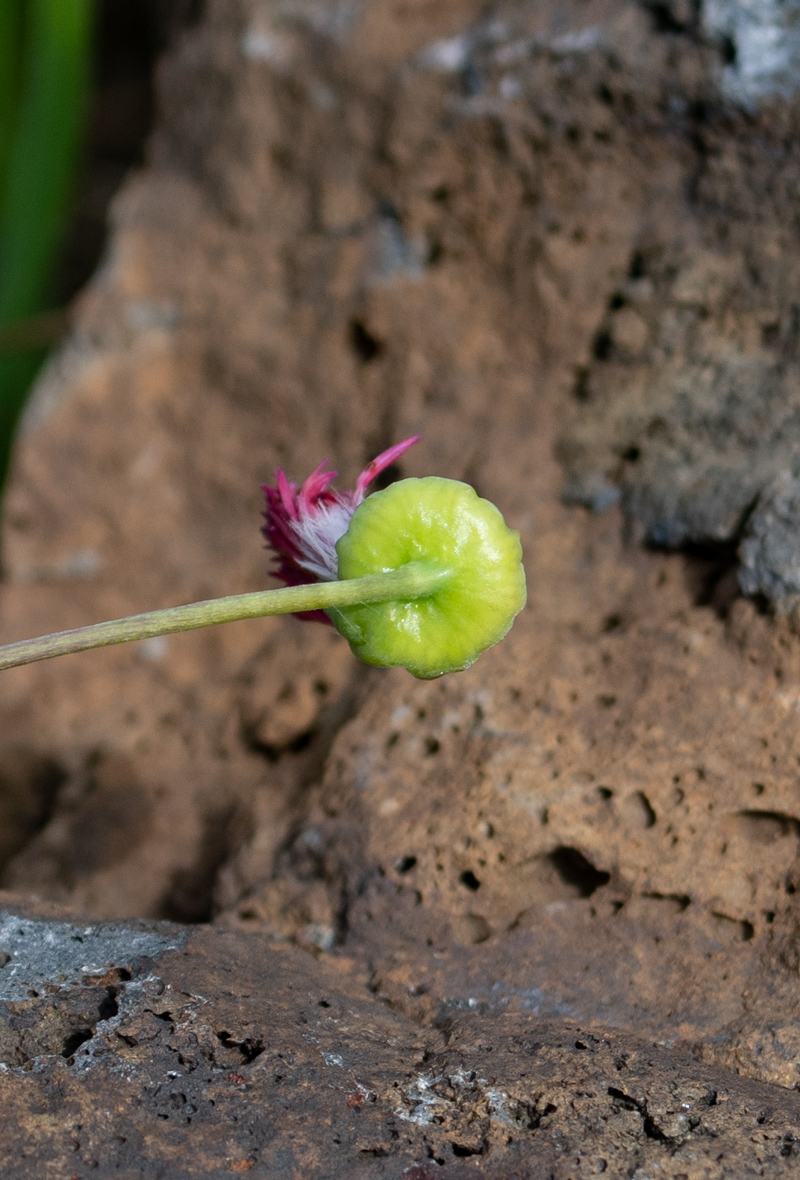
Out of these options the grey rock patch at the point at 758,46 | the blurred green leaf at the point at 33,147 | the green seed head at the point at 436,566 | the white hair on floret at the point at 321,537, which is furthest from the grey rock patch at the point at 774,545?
the blurred green leaf at the point at 33,147

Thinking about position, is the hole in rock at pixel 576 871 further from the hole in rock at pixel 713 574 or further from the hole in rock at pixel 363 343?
the hole in rock at pixel 363 343

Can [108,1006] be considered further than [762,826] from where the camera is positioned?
No

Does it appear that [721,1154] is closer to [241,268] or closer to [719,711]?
[719,711]

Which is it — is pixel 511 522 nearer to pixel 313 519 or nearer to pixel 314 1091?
pixel 313 519

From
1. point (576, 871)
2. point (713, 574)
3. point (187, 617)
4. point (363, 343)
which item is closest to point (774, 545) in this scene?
point (713, 574)

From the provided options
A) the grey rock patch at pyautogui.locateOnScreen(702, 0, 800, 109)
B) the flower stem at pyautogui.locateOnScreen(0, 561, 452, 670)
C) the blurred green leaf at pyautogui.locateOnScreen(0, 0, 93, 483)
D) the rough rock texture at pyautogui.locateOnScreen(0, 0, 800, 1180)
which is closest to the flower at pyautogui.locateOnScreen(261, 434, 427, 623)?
the flower stem at pyautogui.locateOnScreen(0, 561, 452, 670)

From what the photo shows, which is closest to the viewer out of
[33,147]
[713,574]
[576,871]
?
[576,871]
